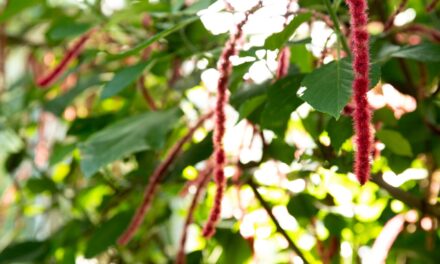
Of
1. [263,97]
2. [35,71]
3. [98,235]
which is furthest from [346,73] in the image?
[35,71]

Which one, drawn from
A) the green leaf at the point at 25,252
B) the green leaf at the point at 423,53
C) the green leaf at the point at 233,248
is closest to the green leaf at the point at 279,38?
the green leaf at the point at 423,53

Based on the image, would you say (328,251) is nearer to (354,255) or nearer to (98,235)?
(354,255)

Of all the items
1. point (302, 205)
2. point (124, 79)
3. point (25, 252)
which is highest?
point (124, 79)

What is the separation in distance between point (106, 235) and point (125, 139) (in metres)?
0.19

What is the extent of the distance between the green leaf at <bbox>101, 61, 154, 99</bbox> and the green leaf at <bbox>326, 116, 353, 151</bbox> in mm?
198

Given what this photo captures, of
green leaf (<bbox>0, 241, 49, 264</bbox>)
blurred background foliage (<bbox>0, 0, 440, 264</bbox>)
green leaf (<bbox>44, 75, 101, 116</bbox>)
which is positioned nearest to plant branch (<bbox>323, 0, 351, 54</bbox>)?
blurred background foliage (<bbox>0, 0, 440, 264</bbox>)

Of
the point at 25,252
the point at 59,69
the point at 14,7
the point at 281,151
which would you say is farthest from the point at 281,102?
the point at 25,252

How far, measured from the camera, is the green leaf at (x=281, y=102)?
63cm

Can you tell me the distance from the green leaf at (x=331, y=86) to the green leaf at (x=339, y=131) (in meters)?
0.08

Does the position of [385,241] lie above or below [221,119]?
below

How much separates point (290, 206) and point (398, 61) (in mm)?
213

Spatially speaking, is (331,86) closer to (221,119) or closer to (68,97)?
(221,119)

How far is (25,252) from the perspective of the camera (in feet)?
3.33

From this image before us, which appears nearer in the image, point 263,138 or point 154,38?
point 154,38
